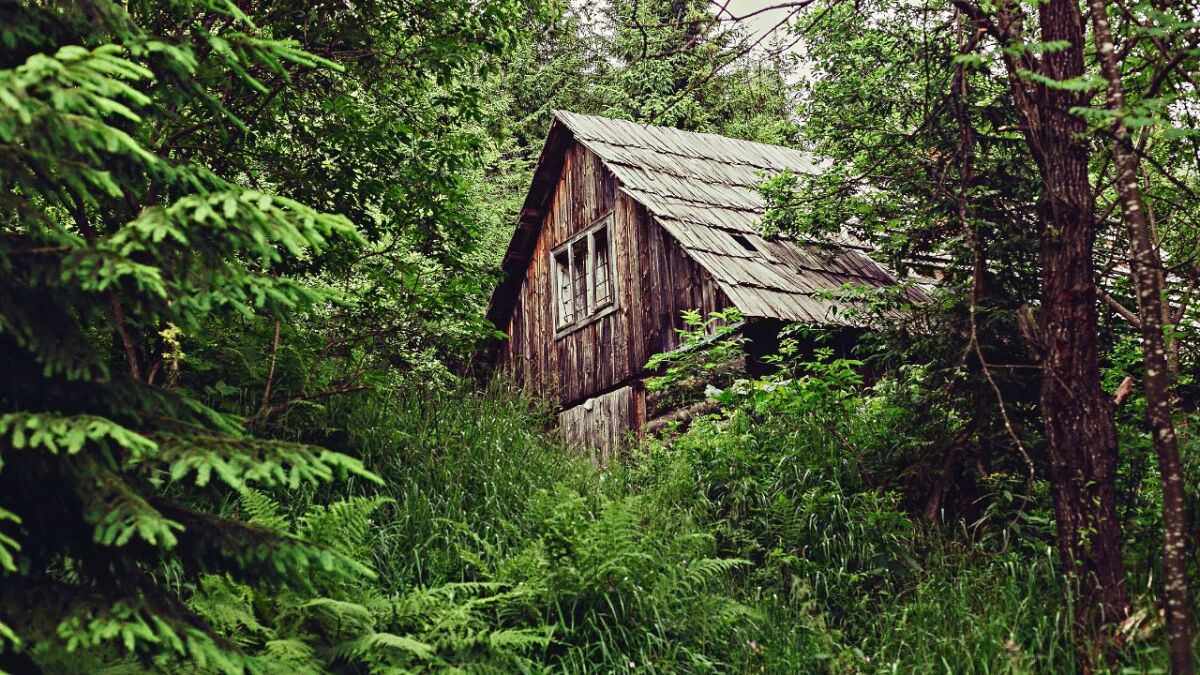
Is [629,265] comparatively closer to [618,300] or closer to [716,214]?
[618,300]

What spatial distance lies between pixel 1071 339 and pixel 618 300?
27.8ft

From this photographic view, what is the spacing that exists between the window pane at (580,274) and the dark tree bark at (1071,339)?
928 centimetres

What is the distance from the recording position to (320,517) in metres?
4.97

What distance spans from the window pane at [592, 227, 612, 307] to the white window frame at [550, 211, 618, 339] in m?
0.02

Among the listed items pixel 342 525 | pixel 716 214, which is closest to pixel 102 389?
pixel 342 525

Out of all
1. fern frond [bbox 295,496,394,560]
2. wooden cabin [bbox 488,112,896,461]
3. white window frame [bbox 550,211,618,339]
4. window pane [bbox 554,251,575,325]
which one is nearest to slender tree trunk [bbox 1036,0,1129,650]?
fern frond [bbox 295,496,394,560]

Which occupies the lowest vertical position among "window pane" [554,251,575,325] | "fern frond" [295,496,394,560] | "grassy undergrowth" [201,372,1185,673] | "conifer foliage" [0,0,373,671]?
"grassy undergrowth" [201,372,1185,673]

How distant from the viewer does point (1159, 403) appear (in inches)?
156

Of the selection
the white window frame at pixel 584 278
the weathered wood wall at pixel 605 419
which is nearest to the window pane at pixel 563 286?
the white window frame at pixel 584 278

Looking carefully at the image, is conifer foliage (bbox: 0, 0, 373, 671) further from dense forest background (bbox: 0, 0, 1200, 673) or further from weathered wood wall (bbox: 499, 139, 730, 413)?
weathered wood wall (bbox: 499, 139, 730, 413)

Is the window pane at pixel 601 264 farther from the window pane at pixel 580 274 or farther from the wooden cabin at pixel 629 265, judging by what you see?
the window pane at pixel 580 274

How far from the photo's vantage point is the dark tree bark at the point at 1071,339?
15.4 ft

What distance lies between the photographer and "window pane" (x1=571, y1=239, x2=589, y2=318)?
14195 mm

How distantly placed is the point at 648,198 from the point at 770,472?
19.6ft
